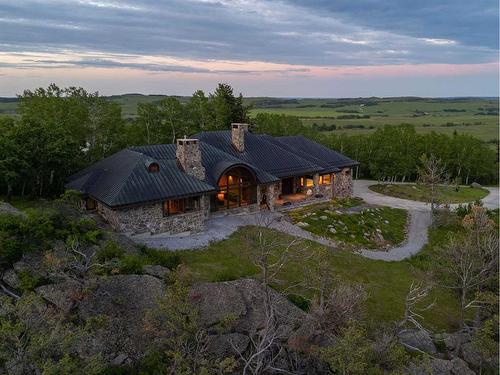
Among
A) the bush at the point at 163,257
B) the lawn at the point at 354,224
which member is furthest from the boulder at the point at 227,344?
the lawn at the point at 354,224

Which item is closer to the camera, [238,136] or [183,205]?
[183,205]

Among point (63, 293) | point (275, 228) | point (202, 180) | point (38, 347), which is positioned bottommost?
point (275, 228)

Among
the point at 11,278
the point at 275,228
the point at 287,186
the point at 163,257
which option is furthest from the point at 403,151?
the point at 11,278

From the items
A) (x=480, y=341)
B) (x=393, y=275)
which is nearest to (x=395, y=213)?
(x=393, y=275)

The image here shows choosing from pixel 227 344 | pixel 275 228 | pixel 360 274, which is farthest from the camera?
pixel 275 228

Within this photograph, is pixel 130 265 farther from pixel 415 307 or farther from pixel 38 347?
pixel 415 307

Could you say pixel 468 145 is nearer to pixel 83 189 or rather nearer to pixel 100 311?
pixel 83 189

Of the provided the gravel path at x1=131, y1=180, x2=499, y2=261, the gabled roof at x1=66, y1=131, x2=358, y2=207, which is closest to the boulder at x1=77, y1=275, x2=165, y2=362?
the gravel path at x1=131, y1=180, x2=499, y2=261
